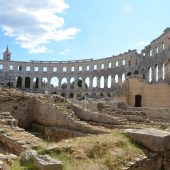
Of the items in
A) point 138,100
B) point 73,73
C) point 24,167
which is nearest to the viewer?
point 24,167

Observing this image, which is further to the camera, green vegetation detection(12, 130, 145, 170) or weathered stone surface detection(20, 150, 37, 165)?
green vegetation detection(12, 130, 145, 170)

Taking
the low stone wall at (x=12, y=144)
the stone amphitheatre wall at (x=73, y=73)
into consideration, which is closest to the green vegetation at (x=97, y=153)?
the low stone wall at (x=12, y=144)

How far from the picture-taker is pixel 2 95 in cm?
1911

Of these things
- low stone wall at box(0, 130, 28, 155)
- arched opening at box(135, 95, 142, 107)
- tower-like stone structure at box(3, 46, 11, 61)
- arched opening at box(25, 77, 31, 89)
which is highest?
tower-like stone structure at box(3, 46, 11, 61)

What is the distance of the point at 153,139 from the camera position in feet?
31.9

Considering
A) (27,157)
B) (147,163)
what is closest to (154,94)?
(147,163)

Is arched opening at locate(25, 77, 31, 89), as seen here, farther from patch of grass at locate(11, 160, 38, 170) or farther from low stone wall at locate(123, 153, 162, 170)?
patch of grass at locate(11, 160, 38, 170)

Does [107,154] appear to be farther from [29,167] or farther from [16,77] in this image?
[16,77]

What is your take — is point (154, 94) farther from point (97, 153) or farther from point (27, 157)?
point (27, 157)

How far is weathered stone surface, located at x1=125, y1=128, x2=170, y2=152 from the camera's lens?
9.62 metres

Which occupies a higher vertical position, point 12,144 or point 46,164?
point 46,164

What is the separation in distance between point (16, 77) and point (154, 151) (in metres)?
65.8

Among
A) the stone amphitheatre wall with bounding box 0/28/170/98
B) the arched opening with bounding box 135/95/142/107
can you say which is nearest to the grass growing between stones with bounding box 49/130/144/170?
the arched opening with bounding box 135/95/142/107

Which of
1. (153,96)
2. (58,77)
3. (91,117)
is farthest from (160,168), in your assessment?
(58,77)
